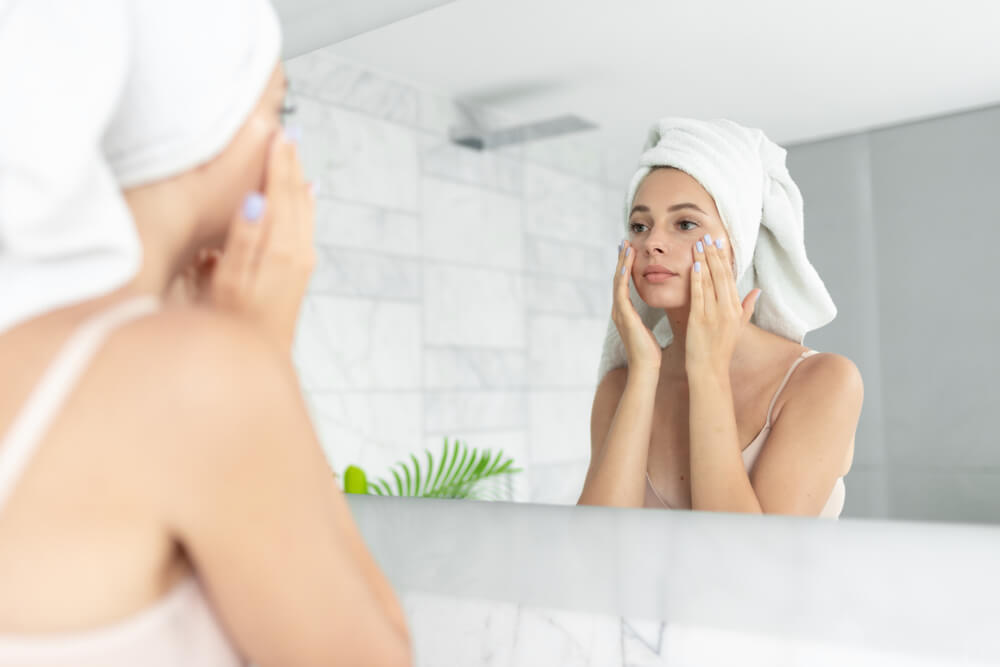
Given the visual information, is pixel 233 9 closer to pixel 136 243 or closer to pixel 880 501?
pixel 136 243

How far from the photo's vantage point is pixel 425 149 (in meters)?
1.13

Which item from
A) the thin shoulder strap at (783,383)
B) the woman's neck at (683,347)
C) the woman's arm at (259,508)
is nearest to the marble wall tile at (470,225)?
the woman's neck at (683,347)

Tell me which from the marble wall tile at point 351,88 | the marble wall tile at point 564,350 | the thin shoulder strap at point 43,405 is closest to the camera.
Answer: the thin shoulder strap at point 43,405

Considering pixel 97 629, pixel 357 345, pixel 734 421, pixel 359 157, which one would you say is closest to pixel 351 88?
pixel 359 157

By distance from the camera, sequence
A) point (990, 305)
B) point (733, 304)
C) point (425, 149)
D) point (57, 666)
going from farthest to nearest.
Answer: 1. point (425, 149)
2. point (733, 304)
3. point (990, 305)
4. point (57, 666)

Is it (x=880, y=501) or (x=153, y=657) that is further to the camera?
(x=880, y=501)

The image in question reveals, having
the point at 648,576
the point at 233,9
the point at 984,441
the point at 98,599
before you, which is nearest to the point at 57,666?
the point at 98,599

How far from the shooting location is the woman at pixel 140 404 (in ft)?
1.31

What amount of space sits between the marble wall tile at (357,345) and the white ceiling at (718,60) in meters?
0.30

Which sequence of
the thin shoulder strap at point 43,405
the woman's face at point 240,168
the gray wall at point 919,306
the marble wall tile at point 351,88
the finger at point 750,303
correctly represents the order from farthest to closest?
the marble wall tile at point 351,88
the finger at point 750,303
the gray wall at point 919,306
the woman's face at point 240,168
the thin shoulder strap at point 43,405

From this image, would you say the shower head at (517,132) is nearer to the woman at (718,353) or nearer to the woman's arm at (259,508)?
the woman at (718,353)

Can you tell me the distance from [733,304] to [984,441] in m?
0.26

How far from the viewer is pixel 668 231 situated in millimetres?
927

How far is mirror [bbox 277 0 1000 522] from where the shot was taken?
80 cm
